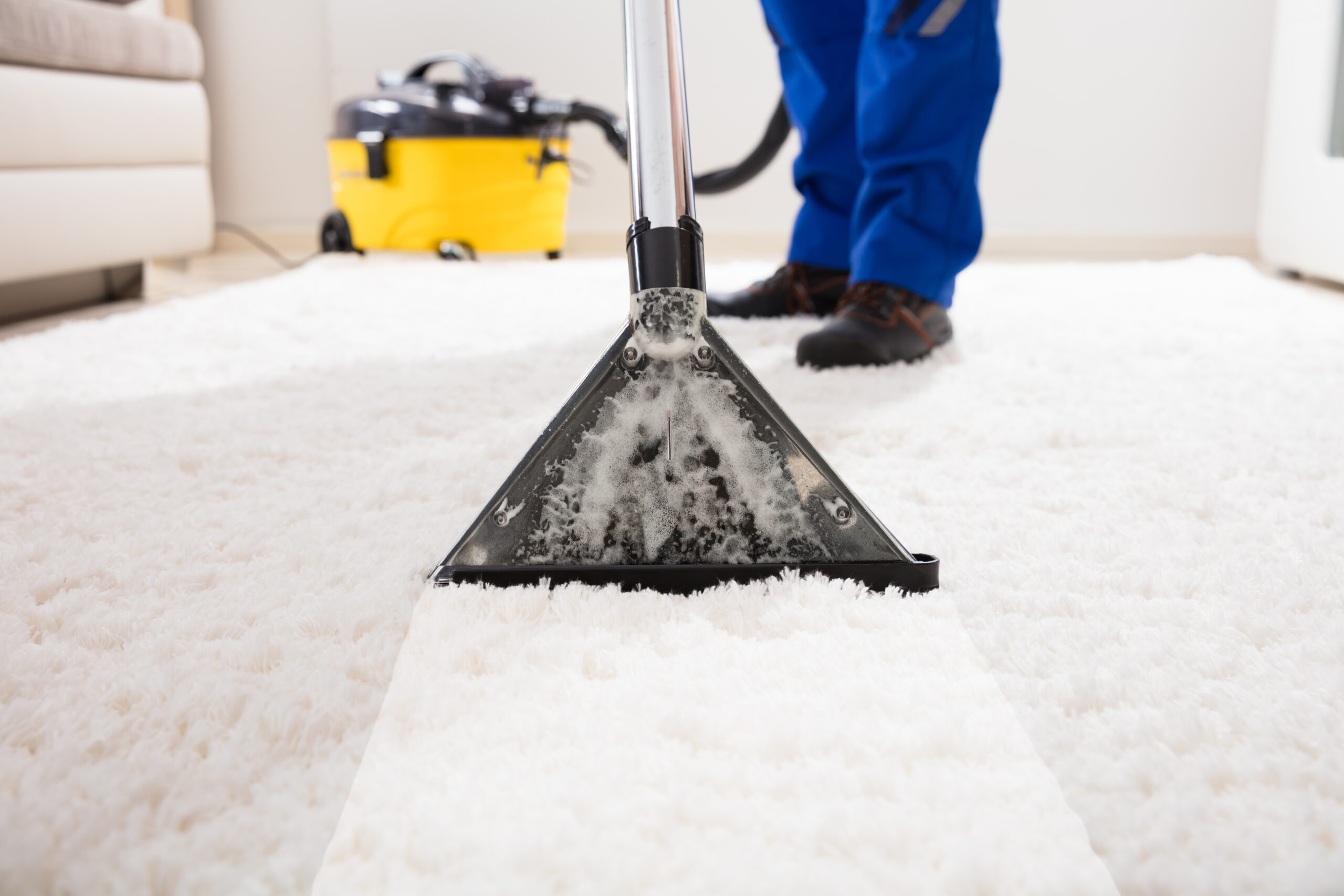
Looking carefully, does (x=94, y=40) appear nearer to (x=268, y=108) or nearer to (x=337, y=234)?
(x=337, y=234)

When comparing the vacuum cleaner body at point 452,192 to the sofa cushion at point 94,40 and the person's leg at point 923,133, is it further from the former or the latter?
the person's leg at point 923,133

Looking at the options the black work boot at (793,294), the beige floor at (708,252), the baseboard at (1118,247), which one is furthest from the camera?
the baseboard at (1118,247)

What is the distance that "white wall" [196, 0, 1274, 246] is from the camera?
240 cm

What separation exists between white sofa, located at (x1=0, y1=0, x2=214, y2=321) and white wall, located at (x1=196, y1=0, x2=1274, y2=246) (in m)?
0.77

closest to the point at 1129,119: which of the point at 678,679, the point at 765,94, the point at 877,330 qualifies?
the point at 765,94

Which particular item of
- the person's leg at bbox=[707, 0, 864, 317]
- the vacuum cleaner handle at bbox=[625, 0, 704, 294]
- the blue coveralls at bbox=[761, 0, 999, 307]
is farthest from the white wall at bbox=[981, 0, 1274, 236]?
the vacuum cleaner handle at bbox=[625, 0, 704, 294]

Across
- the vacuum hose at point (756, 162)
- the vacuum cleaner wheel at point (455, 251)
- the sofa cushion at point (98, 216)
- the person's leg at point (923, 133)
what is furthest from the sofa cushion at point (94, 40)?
the person's leg at point (923, 133)

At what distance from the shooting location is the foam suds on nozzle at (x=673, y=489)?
1.55 feet

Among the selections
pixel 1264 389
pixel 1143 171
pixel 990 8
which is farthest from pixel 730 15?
pixel 1264 389

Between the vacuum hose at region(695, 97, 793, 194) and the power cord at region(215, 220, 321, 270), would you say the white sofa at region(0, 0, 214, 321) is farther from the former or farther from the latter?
the vacuum hose at region(695, 97, 793, 194)

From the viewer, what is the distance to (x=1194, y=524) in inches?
22.1

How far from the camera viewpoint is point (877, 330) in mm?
1043

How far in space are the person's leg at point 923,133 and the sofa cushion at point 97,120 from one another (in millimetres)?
1233

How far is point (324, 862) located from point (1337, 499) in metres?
0.62
